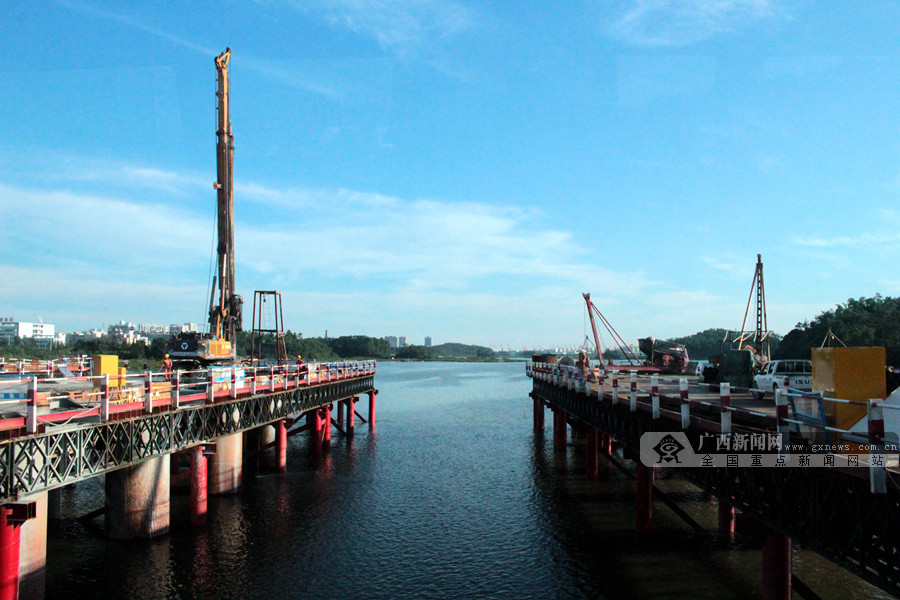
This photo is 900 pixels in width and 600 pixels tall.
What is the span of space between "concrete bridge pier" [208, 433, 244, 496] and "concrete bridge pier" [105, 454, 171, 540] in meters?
7.01

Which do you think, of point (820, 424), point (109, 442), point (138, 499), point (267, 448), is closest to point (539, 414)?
point (267, 448)

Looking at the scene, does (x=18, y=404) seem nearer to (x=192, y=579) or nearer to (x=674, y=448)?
(x=192, y=579)

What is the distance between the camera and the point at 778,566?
12008mm

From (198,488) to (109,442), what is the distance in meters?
6.96

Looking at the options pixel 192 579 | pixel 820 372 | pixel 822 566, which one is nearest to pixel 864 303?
pixel 822 566

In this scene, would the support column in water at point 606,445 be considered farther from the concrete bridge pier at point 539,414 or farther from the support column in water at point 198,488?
the support column in water at point 198,488

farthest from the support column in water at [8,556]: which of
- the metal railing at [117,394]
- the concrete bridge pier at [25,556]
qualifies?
the metal railing at [117,394]

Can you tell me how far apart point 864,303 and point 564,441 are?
3007 inches

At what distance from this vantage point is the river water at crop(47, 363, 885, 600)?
55.2 ft

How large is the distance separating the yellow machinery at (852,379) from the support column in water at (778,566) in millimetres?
2856

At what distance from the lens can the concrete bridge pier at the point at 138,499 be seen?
18.3 meters

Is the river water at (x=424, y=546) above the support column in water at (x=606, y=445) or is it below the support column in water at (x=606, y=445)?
below

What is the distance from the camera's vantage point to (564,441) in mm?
40125

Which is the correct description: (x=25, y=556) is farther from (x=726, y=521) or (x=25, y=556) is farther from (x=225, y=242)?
(x=225, y=242)
